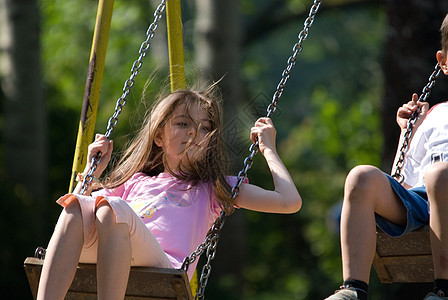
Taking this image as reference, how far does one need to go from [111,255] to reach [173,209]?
1.75 ft

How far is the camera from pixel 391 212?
326cm

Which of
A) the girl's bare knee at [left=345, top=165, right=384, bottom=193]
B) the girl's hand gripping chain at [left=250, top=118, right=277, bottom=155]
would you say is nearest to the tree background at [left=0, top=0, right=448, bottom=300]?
the girl's hand gripping chain at [left=250, top=118, right=277, bottom=155]

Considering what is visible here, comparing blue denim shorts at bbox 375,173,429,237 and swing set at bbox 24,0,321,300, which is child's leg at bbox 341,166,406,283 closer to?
blue denim shorts at bbox 375,173,429,237

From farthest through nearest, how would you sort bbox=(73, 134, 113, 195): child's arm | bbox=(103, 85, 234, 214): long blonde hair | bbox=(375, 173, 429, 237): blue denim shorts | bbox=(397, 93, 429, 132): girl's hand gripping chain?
bbox=(397, 93, 429, 132): girl's hand gripping chain → bbox=(103, 85, 234, 214): long blonde hair → bbox=(73, 134, 113, 195): child's arm → bbox=(375, 173, 429, 237): blue denim shorts

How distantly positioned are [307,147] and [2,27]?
9997 millimetres

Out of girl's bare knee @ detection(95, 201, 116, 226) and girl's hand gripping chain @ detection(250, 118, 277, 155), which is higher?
girl's hand gripping chain @ detection(250, 118, 277, 155)

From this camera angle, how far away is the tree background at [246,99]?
6391mm

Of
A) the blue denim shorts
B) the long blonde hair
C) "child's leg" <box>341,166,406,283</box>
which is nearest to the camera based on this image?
"child's leg" <box>341,166,406,283</box>

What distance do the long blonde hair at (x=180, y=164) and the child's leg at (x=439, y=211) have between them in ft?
2.92

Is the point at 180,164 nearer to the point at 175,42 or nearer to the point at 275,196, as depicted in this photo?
the point at 275,196

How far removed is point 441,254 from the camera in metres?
3.04

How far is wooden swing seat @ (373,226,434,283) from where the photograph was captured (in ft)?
11.0

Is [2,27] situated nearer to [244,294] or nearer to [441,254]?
[244,294]

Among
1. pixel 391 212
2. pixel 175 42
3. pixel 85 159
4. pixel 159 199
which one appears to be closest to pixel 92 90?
pixel 85 159
